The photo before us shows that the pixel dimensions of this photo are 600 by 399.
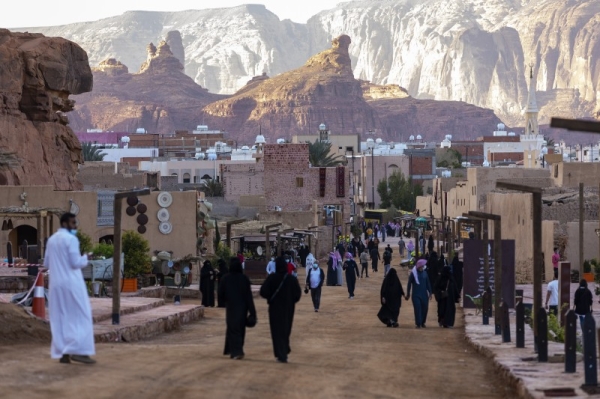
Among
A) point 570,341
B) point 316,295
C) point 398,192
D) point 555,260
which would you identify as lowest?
point 316,295

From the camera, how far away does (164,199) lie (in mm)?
34562

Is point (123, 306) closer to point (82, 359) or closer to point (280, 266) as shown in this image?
point (280, 266)

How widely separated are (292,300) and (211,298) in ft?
39.3

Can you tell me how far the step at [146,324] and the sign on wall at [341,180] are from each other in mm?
40715

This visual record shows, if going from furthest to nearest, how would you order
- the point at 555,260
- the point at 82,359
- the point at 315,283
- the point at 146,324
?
the point at 555,260
the point at 315,283
the point at 146,324
the point at 82,359

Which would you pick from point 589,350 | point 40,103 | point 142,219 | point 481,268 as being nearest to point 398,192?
point 40,103

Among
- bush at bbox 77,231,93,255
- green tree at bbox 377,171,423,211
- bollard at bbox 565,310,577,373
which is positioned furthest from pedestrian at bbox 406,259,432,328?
green tree at bbox 377,171,423,211

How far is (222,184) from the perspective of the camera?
251 feet

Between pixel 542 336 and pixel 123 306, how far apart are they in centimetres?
852

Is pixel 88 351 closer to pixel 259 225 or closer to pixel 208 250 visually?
pixel 208 250

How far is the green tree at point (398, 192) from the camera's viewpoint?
92.7m

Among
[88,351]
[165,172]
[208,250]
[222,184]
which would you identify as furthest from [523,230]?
[165,172]

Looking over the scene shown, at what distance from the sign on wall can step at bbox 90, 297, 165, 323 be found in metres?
40.2

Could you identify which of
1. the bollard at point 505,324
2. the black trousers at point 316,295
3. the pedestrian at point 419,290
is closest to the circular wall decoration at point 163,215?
the black trousers at point 316,295
